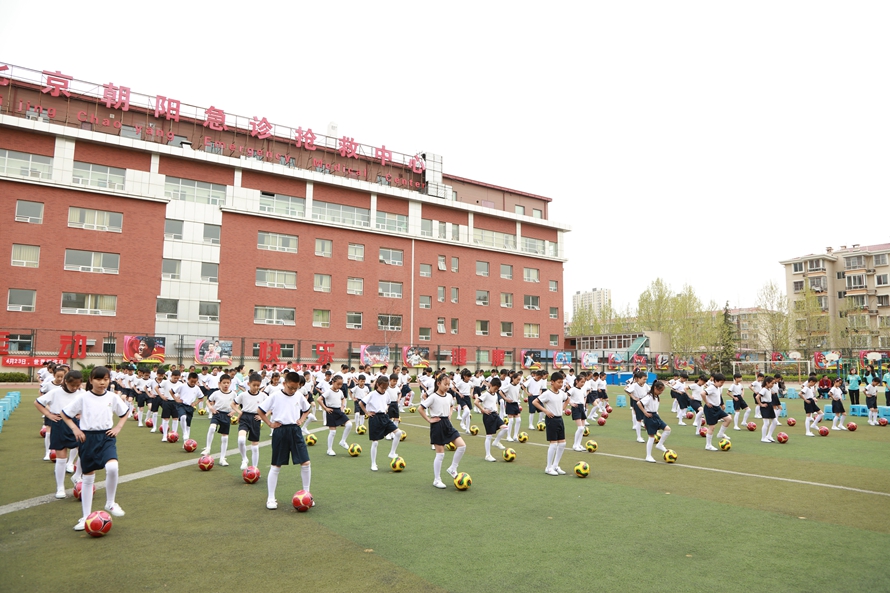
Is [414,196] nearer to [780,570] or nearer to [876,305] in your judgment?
[780,570]

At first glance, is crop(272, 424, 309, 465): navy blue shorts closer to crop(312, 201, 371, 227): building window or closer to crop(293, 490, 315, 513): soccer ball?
crop(293, 490, 315, 513): soccer ball

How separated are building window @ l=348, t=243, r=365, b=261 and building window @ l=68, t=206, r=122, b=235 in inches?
698

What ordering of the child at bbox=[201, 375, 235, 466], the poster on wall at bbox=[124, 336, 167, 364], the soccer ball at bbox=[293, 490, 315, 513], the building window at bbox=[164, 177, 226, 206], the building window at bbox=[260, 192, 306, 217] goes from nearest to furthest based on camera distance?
the soccer ball at bbox=[293, 490, 315, 513]
the child at bbox=[201, 375, 235, 466]
the poster on wall at bbox=[124, 336, 167, 364]
the building window at bbox=[164, 177, 226, 206]
the building window at bbox=[260, 192, 306, 217]

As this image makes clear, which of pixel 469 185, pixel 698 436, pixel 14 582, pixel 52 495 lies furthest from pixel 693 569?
pixel 469 185

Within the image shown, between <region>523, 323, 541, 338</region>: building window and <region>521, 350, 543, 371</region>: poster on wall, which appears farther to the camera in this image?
<region>523, 323, 541, 338</region>: building window

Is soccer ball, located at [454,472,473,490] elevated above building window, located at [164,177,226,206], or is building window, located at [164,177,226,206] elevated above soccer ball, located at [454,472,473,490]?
building window, located at [164,177,226,206]

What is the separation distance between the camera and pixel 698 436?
60.1 feet

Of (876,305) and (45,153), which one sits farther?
(876,305)

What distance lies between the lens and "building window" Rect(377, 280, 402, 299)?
4965cm

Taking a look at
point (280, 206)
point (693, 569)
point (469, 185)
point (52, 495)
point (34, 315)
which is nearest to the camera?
point (693, 569)

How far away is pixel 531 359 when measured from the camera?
5456 cm

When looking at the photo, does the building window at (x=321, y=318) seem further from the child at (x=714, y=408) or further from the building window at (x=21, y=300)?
the child at (x=714, y=408)

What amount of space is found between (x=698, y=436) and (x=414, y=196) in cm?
3774

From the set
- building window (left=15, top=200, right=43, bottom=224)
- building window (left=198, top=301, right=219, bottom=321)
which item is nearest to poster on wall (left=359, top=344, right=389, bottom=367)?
building window (left=198, top=301, right=219, bottom=321)
